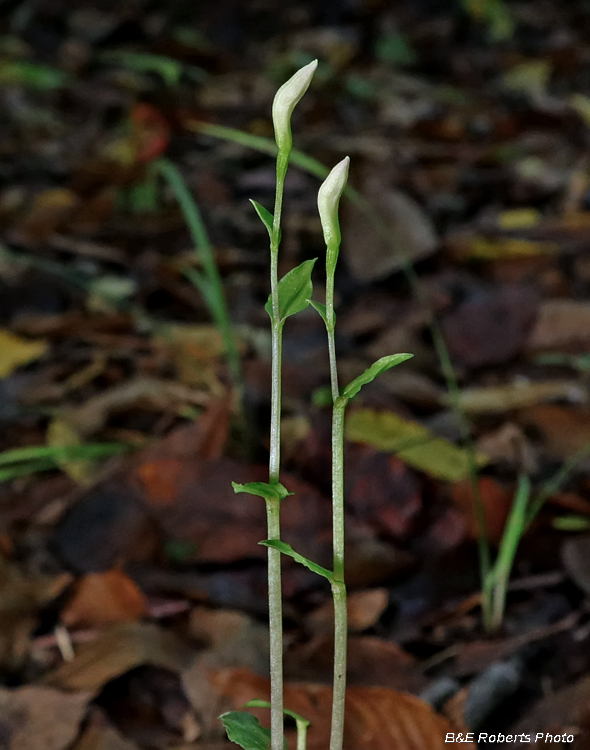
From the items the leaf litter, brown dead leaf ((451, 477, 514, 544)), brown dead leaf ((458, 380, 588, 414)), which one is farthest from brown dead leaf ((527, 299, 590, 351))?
brown dead leaf ((451, 477, 514, 544))

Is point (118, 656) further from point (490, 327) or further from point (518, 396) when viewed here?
point (490, 327)

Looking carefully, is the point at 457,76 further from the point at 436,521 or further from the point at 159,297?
A: the point at 436,521

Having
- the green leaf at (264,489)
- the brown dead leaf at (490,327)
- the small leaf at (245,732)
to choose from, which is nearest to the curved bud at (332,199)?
the green leaf at (264,489)

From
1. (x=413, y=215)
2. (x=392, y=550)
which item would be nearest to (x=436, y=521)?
(x=392, y=550)

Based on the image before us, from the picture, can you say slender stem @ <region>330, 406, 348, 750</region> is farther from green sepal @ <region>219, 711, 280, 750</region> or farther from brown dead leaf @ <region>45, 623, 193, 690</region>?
brown dead leaf @ <region>45, 623, 193, 690</region>

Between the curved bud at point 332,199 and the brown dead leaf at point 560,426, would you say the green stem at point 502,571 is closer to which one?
the brown dead leaf at point 560,426

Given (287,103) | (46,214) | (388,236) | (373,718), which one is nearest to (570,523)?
(373,718)
